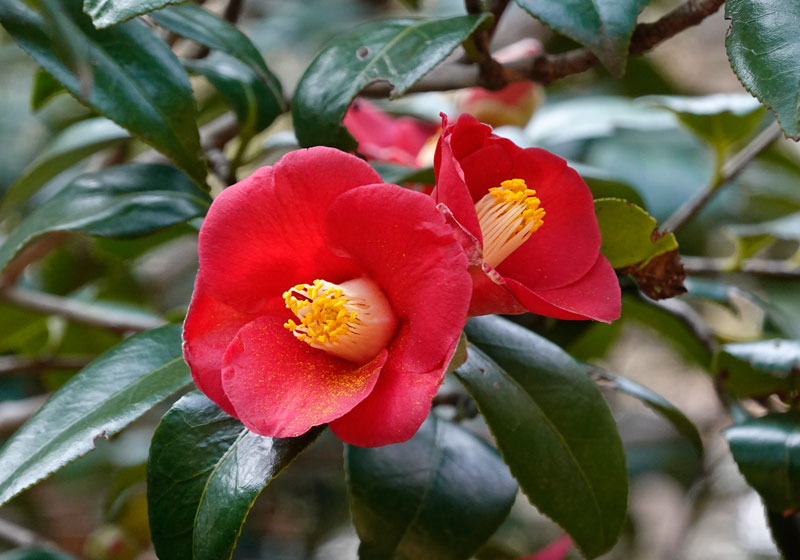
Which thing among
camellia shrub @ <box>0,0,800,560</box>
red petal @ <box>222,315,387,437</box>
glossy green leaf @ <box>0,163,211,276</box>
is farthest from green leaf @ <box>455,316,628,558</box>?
glossy green leaf @ <box>0,163,211,276</box>

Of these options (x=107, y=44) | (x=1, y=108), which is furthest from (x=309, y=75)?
(x=1, y=108)

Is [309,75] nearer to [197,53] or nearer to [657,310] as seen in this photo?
[197,53]

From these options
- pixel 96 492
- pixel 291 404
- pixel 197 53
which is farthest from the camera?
pixel 96 492

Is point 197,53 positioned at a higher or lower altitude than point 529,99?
higher

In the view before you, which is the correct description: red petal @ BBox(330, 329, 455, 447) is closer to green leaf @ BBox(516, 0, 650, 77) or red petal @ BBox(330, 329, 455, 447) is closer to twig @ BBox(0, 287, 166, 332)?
green leaf @ BBox(516, 0, 650, 77)

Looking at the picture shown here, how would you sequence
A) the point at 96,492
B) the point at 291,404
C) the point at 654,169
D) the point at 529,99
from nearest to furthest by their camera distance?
1. the point at 291,404
2. the point at 529,99
3. the point at 654,169
4. the point at 96,492

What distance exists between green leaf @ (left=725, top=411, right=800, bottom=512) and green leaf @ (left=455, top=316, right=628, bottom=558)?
13 cm

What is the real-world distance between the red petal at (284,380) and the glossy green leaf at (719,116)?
65 cm

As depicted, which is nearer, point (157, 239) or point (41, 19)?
point (41, 19)

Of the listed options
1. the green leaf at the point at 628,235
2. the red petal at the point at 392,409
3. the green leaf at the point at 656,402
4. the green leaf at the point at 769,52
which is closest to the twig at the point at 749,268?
the green leaf at the point at 656,402

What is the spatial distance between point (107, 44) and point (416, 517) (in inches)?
19.2

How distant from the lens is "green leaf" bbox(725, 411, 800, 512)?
637 mm

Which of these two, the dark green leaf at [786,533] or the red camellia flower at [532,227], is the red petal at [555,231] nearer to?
the red camellia flower at [532,227]

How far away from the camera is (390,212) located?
0.49 m
